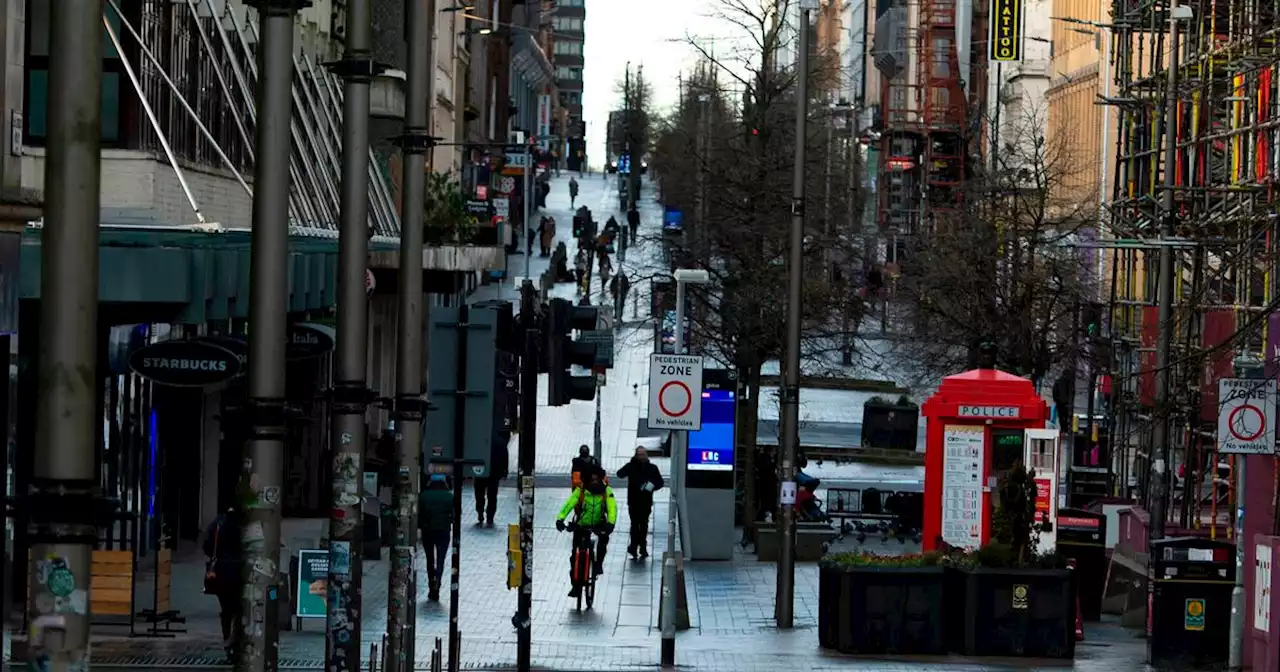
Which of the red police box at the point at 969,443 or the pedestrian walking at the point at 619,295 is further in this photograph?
the pedestrian walking at the point at 619,295

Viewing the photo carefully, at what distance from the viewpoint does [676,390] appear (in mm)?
25547

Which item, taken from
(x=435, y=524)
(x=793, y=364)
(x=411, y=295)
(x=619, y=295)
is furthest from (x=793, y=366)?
(x=619, y=295)

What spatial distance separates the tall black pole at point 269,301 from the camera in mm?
11859

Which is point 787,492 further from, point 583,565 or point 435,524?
point 435,524

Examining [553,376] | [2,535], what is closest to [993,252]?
[553,376]

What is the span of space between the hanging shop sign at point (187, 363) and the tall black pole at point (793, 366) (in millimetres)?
11297

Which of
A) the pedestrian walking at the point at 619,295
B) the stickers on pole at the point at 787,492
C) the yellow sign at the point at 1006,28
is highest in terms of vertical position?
the yellow sign at the point at 1006,28

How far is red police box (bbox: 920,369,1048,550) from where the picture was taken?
31.8 m

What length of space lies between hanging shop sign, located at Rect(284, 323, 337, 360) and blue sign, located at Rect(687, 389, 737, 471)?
13299 millimetres

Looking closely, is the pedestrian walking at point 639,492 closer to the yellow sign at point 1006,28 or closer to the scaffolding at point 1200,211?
the scaffolding at point 1200,211

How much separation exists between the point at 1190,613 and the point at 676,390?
5539 mm

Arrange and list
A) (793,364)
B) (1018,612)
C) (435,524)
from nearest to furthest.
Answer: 1. (1018,612)
2. (793,364)
3. (435,524)

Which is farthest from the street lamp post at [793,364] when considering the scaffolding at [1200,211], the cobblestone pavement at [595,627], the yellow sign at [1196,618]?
the yellow sign at [1196,618]

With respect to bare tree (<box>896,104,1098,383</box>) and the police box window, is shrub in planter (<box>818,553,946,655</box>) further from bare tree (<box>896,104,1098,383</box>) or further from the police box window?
bare tree (<box>896,104,1098,383</box>)
